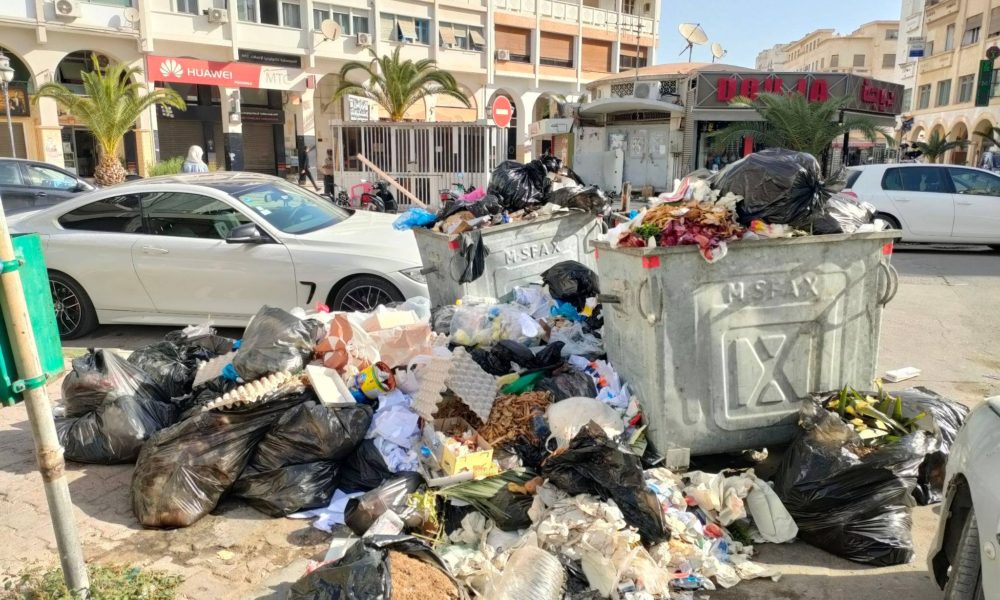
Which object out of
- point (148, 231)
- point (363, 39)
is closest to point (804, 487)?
point (148, 231)

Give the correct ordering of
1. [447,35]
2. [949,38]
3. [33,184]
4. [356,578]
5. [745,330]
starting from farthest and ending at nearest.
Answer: [949,38] → [447,35] → [33,184] → [745,330] → [356,578]

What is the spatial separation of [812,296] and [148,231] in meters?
5.58

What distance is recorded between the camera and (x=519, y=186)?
557cm

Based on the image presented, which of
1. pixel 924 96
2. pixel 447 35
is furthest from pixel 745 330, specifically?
pixel 924 96

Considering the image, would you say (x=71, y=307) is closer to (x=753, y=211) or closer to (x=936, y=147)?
(x=753, y=211)

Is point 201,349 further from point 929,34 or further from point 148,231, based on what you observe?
point 929,34

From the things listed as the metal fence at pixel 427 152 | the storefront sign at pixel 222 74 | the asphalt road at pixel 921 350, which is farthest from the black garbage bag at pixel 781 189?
the storefront sign at pixel 222 74

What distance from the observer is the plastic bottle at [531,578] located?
2.63m

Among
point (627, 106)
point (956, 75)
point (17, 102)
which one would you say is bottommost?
point (627, 106)

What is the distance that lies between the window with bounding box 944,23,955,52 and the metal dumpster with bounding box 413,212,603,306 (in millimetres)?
44367

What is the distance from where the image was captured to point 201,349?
498cm

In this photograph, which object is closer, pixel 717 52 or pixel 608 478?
pixel 608 478

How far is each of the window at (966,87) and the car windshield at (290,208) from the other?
41958 millimetres

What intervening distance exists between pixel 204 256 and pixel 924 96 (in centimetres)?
4936
